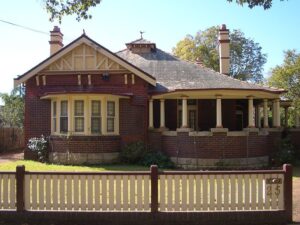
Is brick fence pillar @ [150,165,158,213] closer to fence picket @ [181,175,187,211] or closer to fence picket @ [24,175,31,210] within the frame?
fence picket @ [181,175,187,211]

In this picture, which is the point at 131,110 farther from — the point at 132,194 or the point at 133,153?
the point at 132,194

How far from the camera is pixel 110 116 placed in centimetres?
1989

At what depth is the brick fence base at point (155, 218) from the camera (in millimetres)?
7879

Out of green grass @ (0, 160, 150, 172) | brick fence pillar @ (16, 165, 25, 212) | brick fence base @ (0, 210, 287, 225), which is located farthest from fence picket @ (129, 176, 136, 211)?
green grass @ (0, 160, 150, 172)

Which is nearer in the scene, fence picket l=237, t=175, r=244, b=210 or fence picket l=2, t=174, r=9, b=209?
fence picket l=237, t=175, r=244, b=210

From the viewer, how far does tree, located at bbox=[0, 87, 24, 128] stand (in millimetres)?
54844

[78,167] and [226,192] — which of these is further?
[78,167]

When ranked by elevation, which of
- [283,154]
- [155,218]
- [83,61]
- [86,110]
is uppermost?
[83,61]

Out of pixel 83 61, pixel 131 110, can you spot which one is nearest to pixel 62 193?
pixel 131 110

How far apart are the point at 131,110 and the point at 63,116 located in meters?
3.11

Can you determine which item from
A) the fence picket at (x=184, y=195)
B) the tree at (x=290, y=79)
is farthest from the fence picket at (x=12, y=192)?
the tree at (x=290, y=79)

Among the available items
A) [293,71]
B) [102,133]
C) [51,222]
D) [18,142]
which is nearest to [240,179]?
[51,222]

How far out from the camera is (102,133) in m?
19.4

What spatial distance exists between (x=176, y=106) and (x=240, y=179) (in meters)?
13.7
